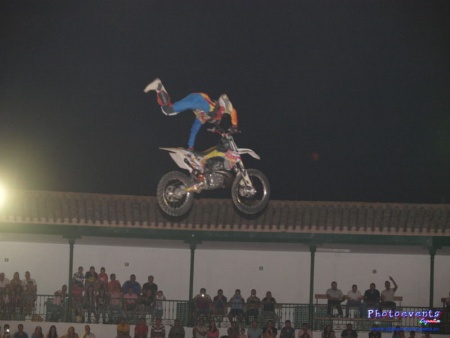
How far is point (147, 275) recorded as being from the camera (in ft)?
92.5

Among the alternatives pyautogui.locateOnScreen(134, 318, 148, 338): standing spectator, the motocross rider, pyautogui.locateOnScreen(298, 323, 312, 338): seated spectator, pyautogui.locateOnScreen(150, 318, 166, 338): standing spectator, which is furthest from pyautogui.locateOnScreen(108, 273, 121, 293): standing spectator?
the motocross rider

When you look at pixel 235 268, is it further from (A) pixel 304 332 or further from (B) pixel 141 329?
(B) pixel 141 329

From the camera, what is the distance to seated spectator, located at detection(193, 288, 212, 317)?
25.8 m

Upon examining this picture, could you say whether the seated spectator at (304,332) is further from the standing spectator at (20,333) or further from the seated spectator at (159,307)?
the standing spectator at (20,333)

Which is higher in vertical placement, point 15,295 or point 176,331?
point 15,295

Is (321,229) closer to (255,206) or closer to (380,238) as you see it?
(380,238)

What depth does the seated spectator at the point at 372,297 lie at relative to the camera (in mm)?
25609

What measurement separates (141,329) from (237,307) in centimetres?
247

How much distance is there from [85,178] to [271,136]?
6080 mm

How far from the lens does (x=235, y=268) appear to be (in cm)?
2823

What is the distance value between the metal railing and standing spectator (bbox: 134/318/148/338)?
480 millimetres

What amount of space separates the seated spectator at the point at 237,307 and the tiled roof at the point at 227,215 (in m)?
1.67

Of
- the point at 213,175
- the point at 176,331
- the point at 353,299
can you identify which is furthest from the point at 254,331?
the point at 213,175

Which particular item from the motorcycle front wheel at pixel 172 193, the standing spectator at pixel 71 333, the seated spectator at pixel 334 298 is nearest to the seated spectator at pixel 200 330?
the standing spectator at pixel 71 333
